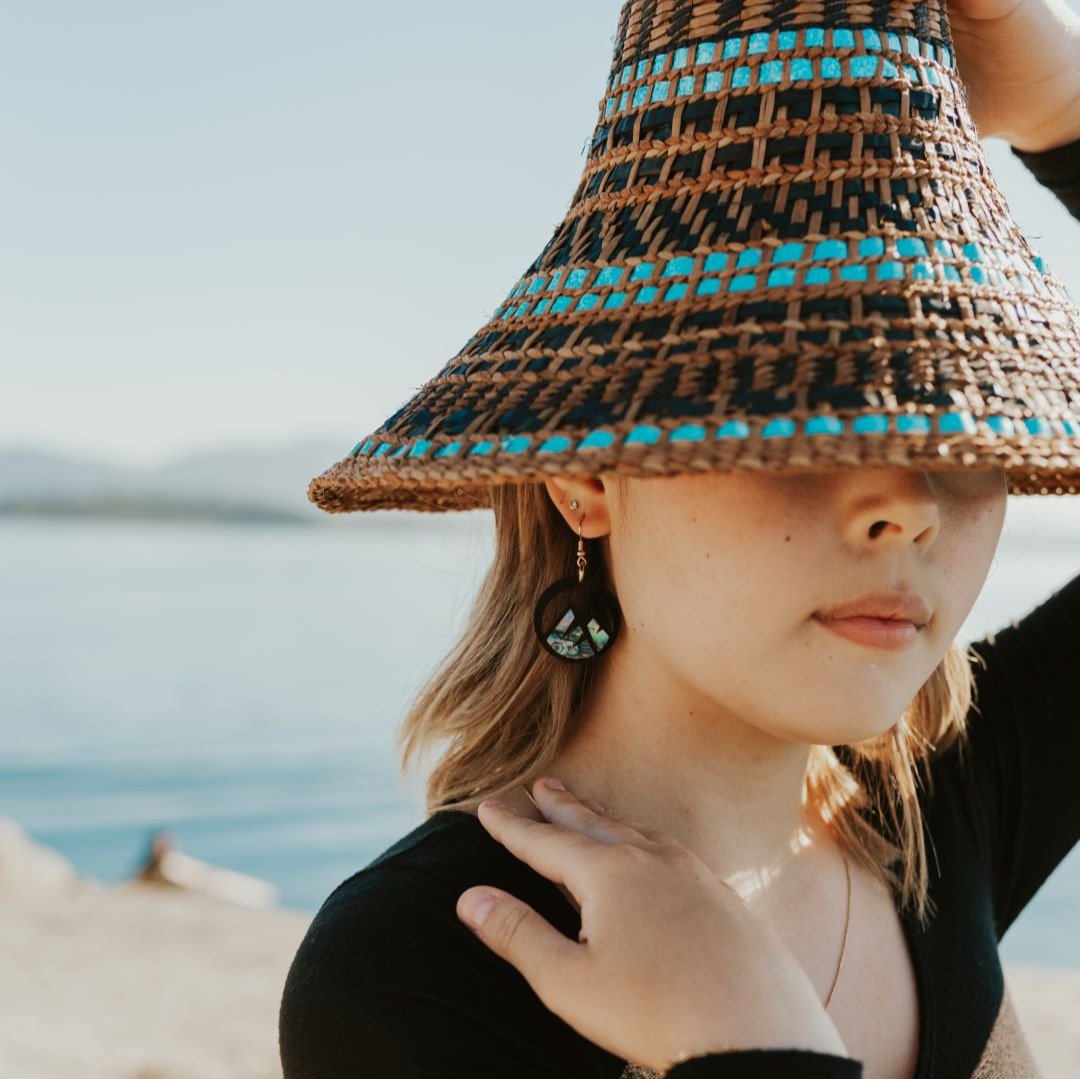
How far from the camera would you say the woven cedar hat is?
4.00 ft

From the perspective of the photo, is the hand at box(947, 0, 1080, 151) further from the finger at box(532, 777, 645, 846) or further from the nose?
the finger at box(532, 777, 645, 846)

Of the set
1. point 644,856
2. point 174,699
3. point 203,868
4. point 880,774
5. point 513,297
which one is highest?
point 513,297

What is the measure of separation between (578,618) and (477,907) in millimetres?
442

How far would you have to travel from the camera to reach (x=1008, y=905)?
222 centimetres

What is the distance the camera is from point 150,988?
28.2ft

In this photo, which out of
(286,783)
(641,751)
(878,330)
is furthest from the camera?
(286,783)

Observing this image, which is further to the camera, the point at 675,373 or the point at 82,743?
→ the point at 82,743

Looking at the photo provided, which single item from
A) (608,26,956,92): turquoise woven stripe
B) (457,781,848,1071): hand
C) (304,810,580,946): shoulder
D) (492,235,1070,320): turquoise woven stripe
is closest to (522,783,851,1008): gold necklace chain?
(304,810,580,946): shoulder

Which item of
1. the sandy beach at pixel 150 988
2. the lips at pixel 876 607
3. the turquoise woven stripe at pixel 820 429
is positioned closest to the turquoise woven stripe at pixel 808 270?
the turquoise woven stripe at pixel 820 429

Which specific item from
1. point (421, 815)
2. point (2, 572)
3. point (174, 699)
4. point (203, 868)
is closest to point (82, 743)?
point (174, 699)

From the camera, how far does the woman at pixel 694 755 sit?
132 cm

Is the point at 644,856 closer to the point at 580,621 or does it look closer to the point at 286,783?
the point at 580,621

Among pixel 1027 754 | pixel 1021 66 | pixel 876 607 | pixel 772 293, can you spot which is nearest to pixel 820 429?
pixel 772 293

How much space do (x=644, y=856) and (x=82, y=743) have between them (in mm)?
21007
